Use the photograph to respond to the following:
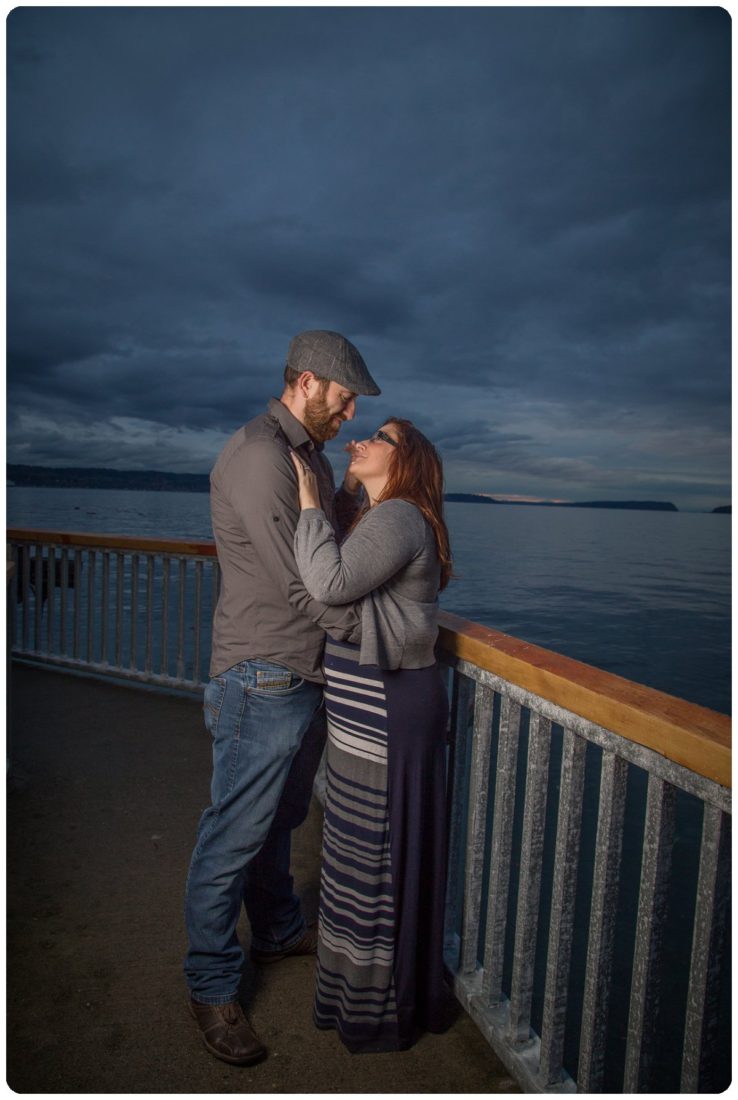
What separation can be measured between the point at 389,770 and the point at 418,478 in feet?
2.30

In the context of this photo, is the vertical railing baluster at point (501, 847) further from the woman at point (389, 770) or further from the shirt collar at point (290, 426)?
the shirt collar at point (290, 426)

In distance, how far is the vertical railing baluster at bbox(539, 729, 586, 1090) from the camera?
1.47 metres

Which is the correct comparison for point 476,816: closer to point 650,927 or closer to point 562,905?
point 562,905

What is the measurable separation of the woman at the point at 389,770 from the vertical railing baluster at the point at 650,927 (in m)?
0.54

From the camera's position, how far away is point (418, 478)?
171cm

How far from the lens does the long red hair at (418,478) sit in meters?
1.69

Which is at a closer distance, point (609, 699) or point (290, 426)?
point (609, 699)

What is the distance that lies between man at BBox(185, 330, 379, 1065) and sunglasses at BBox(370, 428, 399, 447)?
143 millimetres

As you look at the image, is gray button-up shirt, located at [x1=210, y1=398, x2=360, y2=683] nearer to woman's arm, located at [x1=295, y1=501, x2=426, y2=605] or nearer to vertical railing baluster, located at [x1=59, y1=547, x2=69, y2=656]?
woman's arm, located at [x1=295, y1=501, x2=426, y2=605]

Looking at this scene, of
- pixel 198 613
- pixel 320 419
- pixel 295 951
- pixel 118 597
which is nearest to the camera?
pixel 320 419

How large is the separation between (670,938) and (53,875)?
442 cm

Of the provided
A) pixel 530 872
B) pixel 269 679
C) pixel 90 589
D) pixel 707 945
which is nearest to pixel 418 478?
pixel 269 679

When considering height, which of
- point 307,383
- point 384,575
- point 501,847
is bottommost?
point 501,847

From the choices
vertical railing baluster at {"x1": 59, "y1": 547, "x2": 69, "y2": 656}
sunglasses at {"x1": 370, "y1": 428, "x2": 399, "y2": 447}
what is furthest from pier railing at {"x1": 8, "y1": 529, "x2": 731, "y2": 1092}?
vertical railing baluster at {"x1": 59, "y1": 547, "x2": 69, "y2": 656}
